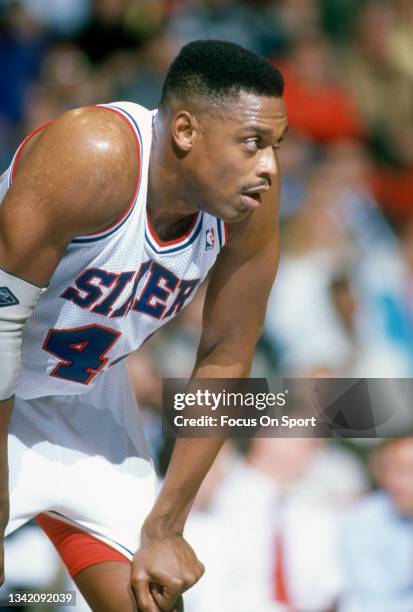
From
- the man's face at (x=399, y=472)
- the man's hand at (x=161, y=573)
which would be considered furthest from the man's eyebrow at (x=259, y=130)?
the man's face at (x=399, y=472)

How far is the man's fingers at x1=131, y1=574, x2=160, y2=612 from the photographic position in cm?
281

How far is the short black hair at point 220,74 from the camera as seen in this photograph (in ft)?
8.14

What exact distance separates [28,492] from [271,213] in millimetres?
1026

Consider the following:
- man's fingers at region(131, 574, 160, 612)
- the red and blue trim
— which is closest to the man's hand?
man's fingers at region(131, 574, 160, 612)

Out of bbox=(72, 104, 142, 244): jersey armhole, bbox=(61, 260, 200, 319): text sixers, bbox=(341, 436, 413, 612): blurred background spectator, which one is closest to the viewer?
bbox=(72, 104, 142, 244): jersey armhole

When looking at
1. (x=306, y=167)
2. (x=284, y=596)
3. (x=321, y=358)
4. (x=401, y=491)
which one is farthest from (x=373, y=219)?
(x=284, y=596)

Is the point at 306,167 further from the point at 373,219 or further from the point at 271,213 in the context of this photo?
the point at 271,213

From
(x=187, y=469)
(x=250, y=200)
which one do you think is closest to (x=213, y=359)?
(x=187, y=469)

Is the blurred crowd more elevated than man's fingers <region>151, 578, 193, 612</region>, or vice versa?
man's fingers <region>151, 578, 193, 612</region>

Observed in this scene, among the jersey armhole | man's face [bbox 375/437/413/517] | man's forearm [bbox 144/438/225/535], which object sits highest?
the jersey armhole

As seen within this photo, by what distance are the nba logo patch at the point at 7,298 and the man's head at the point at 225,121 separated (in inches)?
20.4

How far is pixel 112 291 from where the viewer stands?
8.85 feet

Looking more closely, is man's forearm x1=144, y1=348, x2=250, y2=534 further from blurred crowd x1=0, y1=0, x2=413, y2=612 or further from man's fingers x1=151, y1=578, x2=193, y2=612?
blurred crowd x1=0, y1=0, x2=413, y2=612

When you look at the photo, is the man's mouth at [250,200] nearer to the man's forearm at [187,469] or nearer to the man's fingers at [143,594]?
the man's forearm at [187,469]
